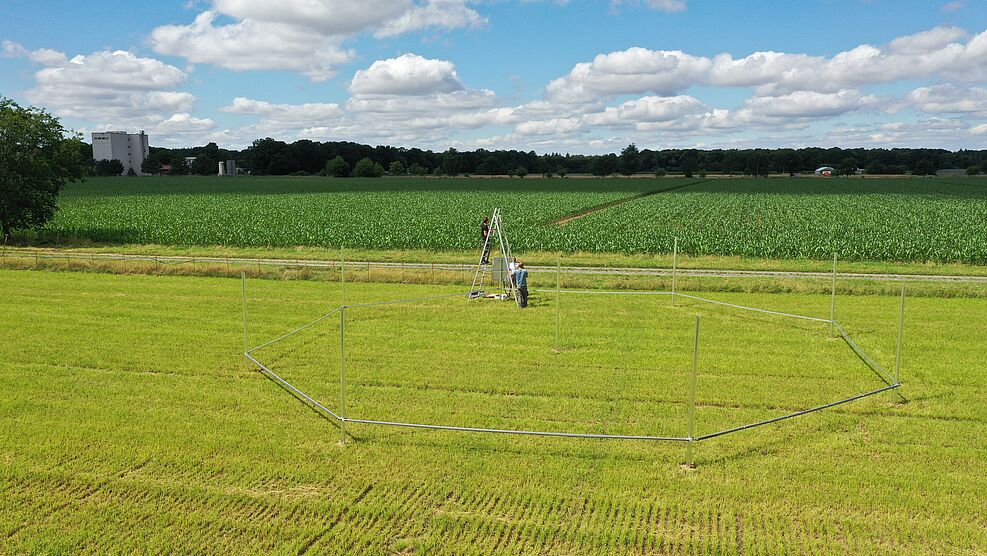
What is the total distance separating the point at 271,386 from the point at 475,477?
5.72 m

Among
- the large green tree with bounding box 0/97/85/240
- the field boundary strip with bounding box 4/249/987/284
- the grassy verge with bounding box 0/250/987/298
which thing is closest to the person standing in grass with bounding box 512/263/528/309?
the grassy verge with bounding box 0/250/987/298

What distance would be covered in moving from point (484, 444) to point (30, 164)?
3739 cm

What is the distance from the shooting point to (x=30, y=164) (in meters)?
37.5

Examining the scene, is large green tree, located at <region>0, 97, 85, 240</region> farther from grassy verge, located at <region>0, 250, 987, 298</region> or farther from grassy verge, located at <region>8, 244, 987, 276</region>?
grassy verge, located at <region>0, 250, 987, 298</region>

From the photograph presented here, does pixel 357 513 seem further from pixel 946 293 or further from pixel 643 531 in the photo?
pixel 946 293

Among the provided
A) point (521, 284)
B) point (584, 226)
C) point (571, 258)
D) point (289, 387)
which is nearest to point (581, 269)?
point (571, 258)

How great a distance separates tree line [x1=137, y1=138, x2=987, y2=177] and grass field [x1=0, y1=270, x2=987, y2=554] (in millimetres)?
150648

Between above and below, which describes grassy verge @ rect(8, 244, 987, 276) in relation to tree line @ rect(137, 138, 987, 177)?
below

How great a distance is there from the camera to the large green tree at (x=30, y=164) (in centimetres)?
3712

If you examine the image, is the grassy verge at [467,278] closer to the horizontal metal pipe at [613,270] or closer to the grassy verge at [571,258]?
the horizontal metal pipe at [613,270]

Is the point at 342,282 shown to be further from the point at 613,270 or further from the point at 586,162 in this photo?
the point at 586,162

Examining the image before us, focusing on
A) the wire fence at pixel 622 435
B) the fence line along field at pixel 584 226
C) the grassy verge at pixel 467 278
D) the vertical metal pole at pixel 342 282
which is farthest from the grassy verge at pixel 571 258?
the wire fence at pixel 622 435

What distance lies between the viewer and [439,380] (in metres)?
13.9

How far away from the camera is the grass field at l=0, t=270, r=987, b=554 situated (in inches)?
330
